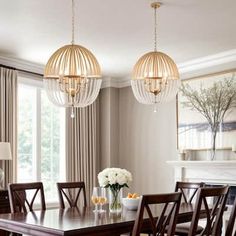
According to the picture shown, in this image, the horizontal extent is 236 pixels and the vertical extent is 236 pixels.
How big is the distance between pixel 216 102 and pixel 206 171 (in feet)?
3.12

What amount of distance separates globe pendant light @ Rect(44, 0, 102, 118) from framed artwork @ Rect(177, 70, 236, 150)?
2447 mm

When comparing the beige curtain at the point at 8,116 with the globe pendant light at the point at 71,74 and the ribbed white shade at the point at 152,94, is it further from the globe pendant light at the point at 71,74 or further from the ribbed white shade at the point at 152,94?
the ribbed white shade at the point at 152,94

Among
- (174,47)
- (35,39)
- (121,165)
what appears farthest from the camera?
(121,165)

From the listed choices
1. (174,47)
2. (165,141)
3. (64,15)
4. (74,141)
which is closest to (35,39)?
(64,15)

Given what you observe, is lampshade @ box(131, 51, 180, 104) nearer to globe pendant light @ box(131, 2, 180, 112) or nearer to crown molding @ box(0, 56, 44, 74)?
globe pendant light @ box(131, 2, 180, 112)

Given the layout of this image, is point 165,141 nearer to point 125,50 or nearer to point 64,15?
point 125,50

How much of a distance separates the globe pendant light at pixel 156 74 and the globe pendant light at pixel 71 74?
1.53 feet

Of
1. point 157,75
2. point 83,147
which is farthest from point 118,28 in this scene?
point 83,147

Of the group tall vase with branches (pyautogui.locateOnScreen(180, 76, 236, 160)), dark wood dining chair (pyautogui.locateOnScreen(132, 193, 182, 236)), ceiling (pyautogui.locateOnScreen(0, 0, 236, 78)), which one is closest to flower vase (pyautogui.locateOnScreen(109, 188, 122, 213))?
dark wood dining chair (pyautogui.locateOnScreen(132, 193, 182, 236))

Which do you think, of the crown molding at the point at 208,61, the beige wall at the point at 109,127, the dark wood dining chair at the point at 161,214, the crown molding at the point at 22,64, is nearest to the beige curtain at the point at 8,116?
the crown molding at the point at 22,64

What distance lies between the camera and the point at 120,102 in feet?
23.8

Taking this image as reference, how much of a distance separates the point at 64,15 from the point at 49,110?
2.60 metres

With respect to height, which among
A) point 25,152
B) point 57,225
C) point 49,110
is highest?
point 49,110

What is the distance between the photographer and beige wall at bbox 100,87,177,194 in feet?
21.2
